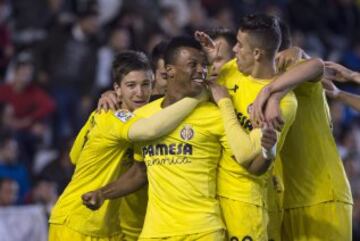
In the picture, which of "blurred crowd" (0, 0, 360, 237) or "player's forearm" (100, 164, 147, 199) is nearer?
"player's forearm" (100, 164, 147, 199)

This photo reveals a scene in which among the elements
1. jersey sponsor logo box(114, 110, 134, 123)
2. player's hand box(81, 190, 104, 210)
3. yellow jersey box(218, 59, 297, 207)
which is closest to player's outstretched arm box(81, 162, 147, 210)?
player's hand box(81, 190, 104, 210)

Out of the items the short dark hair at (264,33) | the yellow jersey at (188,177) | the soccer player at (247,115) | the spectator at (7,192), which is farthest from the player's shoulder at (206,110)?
the spectator at (7,192)

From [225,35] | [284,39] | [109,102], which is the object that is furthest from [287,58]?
[109,102]

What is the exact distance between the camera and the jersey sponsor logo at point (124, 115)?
28.2 ft

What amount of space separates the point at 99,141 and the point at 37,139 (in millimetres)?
6169

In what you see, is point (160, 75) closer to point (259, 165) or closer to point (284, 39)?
point (284, 39)

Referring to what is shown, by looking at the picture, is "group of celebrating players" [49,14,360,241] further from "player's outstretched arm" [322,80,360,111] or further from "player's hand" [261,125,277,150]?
"player's outstretched arm" [322,80,360,111]

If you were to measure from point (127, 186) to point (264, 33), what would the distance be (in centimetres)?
140

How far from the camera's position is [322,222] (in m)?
8.84

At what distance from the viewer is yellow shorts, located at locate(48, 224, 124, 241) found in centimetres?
897

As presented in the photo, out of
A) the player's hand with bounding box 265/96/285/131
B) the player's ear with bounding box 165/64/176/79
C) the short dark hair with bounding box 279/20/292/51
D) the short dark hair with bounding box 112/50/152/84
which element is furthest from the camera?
the short dark hair with bounding box 279/20/292/51

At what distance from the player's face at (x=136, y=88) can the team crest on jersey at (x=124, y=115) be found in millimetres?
136

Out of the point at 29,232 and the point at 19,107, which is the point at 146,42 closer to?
the point at 19,107

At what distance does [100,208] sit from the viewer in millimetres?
8953
